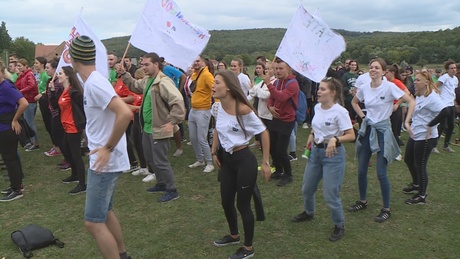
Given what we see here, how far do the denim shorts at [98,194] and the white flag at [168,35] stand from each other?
351 centimetres

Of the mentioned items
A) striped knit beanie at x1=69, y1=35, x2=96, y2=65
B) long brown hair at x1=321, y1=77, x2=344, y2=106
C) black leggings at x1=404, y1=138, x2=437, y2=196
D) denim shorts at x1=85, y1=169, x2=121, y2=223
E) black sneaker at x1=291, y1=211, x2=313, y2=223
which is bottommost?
black sneaker at x1=291, y1=211, x2=313, y2=223

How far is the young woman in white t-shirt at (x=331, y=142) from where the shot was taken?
4125 millimetres

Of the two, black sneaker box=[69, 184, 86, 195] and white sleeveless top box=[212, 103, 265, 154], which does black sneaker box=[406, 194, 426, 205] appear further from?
black sneaker box=[69, 184, 86, 195]

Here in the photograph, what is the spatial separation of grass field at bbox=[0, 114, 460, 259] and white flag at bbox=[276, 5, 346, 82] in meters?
1.98

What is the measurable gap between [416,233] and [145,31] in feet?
16.4

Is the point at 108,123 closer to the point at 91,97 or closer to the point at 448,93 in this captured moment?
the point at 91,97

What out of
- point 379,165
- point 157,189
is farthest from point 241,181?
point 157,189

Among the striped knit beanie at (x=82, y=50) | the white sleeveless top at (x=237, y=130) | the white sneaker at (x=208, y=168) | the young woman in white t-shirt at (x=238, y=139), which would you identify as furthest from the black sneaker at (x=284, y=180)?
the striped knit beanie at (x=82, y=50)

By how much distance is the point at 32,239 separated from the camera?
13.8ft

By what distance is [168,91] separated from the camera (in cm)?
548

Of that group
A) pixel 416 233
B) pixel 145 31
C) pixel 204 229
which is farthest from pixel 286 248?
pixel 145 31

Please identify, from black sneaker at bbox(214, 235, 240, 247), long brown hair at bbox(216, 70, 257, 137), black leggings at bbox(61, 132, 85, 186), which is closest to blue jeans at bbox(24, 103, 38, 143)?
black leggings at bbox(61, 132, 85, 186)

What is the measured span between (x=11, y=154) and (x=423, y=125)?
5.92 m

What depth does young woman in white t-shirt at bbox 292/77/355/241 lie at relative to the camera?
4125 mm
